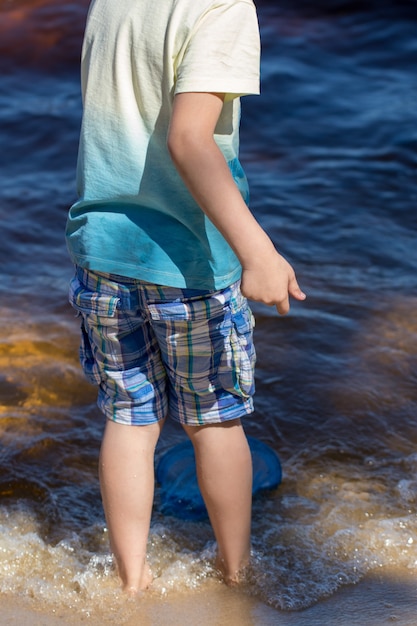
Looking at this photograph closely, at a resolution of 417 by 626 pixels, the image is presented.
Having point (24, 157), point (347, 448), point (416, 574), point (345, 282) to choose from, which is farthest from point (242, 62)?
point (24, 157)

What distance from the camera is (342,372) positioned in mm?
3131

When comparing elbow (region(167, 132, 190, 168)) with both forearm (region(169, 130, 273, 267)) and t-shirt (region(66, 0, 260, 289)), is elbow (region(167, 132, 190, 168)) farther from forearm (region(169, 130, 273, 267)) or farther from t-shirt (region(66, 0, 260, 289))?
t-shirt (region(66, 0, 260, 289))

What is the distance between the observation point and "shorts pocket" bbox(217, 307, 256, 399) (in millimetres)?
1918

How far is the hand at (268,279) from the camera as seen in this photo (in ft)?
5.36

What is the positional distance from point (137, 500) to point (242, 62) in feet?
3.28

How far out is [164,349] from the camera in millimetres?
1928

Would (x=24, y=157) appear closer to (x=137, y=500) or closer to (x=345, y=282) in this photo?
(x=345, y=282)

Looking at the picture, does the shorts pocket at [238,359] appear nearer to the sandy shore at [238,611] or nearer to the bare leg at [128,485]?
the bare leg at [128,485]

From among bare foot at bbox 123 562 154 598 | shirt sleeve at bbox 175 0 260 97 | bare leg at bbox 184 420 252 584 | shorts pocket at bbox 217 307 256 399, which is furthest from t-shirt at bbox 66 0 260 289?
bare foot at bbox 123 562 154 598

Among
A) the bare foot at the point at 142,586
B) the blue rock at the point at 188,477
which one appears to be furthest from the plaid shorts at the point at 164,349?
the blue rock at the point at 188,477

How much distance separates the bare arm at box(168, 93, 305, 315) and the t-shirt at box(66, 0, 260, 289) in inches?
2.7

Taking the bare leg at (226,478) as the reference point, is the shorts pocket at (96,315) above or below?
above

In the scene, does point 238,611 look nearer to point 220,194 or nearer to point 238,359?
point 238,359

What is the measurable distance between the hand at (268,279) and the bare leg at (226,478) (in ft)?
1.50
